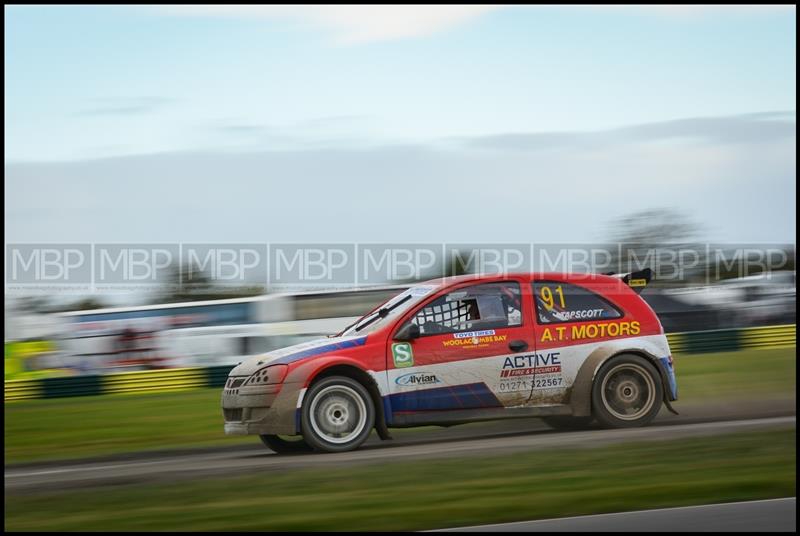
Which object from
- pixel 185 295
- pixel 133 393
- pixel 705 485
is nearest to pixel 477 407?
pixel 705 485

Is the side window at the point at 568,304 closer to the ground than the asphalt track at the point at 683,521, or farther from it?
farther from it

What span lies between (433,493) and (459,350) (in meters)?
2.65

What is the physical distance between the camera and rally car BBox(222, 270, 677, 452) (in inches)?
388

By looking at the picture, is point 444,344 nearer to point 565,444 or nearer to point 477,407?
point 477,407

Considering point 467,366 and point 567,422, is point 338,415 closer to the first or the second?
point 467,366

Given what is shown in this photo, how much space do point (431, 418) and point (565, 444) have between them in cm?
128

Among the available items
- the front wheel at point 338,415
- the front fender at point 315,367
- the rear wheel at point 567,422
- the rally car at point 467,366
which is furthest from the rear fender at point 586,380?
the front fender at point 315,367

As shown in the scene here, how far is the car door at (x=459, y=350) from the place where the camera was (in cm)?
1004

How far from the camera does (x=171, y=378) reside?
22.5 metres

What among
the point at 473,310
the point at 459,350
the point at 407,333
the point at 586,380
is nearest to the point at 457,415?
the point at 459,350

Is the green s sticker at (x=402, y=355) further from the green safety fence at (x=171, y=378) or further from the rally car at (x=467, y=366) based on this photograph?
the green safety fence at (x=171, y=378)

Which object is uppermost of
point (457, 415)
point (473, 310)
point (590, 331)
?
point (473, 310)

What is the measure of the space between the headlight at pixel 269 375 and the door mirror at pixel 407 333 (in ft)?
3.64

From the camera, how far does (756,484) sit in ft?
25.8
